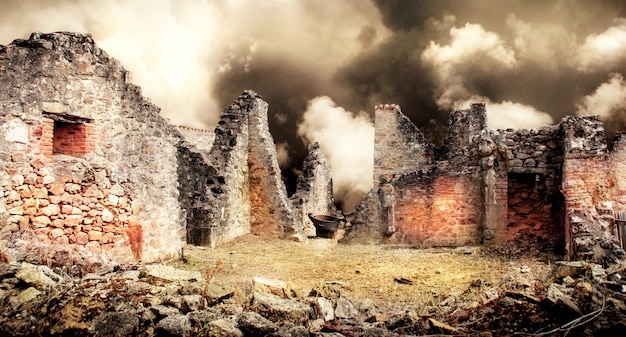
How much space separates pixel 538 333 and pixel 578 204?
20.4 feet

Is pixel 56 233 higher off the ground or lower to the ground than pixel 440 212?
lower

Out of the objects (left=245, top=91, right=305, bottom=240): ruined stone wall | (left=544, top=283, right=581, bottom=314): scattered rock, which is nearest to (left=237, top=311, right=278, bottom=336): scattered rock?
(left=544, top=283, right=581, bottom=314): scattered rock

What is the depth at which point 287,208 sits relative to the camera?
13.3 meters

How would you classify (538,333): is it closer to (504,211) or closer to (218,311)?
(218,311)

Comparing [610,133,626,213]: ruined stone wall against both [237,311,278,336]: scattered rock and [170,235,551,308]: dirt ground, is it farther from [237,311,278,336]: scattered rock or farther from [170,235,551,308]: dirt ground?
[237,311,278,336]: scattered rock

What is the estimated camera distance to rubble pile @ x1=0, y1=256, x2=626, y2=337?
4012 millimetres

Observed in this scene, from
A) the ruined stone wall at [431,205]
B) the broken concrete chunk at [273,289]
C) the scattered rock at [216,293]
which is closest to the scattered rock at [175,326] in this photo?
the scattered rock at [216,293]

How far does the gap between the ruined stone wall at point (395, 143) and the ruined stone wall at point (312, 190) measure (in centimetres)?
227

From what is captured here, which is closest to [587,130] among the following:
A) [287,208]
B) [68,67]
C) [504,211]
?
[504,211]

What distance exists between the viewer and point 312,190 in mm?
16984

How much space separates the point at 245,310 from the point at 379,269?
4.40 metres

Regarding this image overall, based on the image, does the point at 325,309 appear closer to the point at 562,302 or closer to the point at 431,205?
the point at 562,302

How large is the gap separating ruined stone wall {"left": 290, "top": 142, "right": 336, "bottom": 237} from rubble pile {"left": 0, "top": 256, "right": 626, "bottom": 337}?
961cm

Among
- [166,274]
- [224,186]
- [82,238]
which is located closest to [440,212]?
[224,186]
